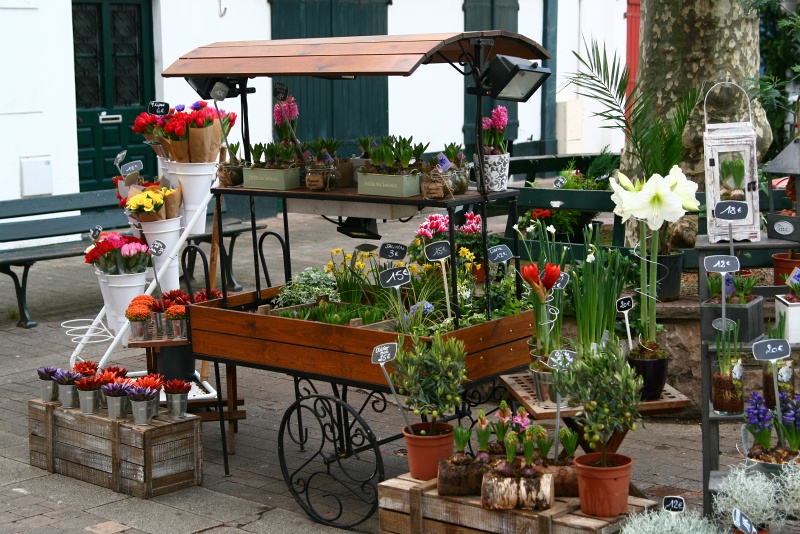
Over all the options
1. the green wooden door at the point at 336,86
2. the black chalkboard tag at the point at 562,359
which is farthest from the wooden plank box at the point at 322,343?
the green wooden door at the point at 336,86

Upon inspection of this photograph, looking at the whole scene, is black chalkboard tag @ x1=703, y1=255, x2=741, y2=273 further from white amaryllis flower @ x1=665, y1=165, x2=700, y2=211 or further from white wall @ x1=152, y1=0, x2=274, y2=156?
white wall @ x1=152, y1=0, x2=274, y2=156

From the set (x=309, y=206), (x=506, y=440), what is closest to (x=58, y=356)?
(x=309, y=206)

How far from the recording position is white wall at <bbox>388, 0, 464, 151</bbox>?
1562 cm

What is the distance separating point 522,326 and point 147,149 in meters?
8.99

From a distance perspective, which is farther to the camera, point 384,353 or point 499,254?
point 499,254

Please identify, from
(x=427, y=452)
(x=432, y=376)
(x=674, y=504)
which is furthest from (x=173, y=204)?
(x=674, y=504)

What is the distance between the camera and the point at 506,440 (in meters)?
4.42

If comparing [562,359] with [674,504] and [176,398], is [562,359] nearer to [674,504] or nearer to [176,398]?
[674,504]

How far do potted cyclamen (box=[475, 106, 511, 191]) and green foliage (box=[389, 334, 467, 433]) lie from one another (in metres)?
0.90

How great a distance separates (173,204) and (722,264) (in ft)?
10.8

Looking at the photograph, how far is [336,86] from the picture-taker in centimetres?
1466

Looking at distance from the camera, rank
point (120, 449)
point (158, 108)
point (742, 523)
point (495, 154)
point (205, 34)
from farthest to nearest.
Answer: point (205, 34)
point (158, 108)
point (120, 449)
point (495, 154)
point (742, 523)

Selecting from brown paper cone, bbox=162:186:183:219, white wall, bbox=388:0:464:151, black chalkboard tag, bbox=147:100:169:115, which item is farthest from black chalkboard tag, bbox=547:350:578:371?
white wall, bbox=388:0:464:151

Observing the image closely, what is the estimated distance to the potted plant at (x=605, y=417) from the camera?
4207 millimetres
